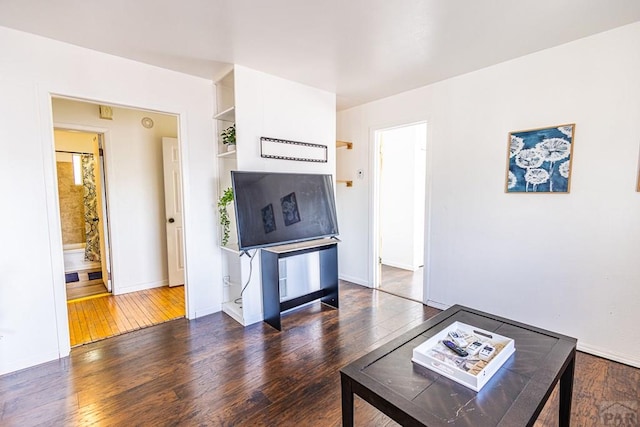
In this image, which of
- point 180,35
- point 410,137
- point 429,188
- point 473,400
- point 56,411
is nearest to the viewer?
point 473,400

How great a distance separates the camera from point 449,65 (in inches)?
107

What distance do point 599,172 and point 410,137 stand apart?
2.71m

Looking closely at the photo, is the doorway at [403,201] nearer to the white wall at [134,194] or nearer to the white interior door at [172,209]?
the white interior door at [172,209]

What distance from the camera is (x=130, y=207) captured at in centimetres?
383

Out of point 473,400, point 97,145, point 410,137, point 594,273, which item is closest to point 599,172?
point 594,273

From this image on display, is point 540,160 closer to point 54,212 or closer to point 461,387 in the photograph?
point 461,387

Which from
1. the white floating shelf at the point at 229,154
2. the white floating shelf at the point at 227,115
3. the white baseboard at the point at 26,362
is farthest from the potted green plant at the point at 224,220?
the white baseboard at the point at 26,362

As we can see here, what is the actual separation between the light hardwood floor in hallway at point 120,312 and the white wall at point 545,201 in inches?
115

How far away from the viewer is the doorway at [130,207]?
340cm

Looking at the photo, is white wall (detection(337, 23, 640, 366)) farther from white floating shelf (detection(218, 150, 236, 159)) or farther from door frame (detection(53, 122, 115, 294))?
door frame (detection(53, 122, 115, 294))

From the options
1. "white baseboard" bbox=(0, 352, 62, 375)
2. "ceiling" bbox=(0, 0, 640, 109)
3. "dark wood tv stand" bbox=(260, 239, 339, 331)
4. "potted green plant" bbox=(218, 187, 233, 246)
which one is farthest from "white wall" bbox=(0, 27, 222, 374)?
"dark wood tv stand" bbox=(260, 239, 339, 331)

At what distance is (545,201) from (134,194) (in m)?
4.49

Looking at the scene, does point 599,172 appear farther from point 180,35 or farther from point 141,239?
point 141,239

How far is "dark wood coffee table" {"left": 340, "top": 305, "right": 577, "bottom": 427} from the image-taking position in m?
1.08
